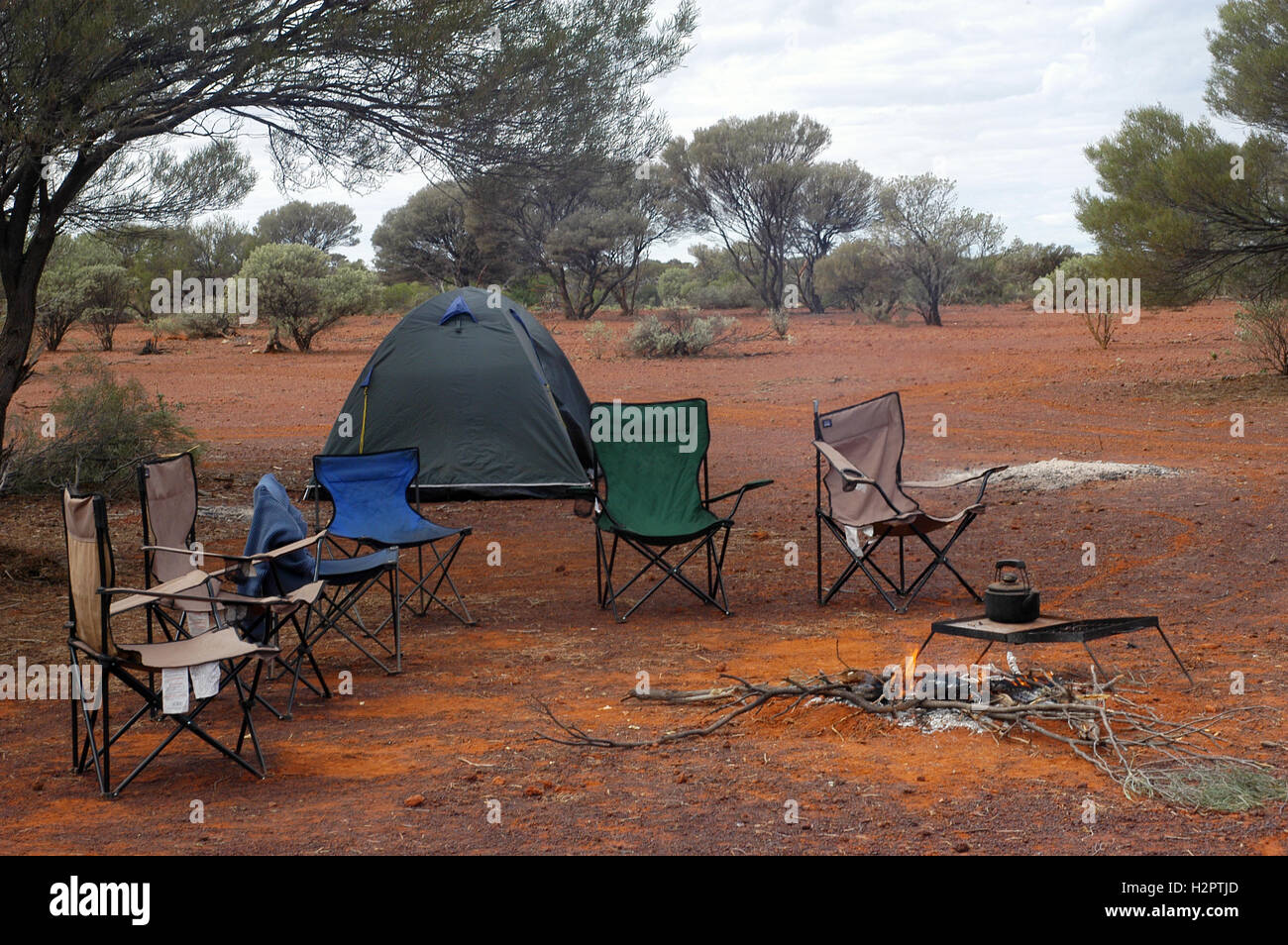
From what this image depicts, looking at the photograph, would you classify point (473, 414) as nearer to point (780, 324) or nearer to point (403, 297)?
point (780, 324)

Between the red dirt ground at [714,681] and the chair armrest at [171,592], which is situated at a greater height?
the chair armrest at [171,592]

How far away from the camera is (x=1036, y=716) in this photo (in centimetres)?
405

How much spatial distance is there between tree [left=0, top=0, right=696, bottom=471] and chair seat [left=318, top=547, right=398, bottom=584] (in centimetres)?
332

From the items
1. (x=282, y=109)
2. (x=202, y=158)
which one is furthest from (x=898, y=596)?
(x=202, y=158)

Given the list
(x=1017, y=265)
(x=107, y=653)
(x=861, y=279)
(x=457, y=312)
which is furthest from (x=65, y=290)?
(x=1017, y=265)

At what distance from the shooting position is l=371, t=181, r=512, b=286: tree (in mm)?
36156

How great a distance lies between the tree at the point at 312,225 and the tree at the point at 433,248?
8276mm

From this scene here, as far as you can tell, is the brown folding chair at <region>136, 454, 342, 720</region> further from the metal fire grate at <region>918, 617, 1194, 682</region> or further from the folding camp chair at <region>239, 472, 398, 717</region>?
the metal fire grate at <region>918, 617, 1194, 682</region>

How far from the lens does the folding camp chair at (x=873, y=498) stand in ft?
19.9

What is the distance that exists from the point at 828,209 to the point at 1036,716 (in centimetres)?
3350

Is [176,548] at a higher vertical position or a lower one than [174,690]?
higher

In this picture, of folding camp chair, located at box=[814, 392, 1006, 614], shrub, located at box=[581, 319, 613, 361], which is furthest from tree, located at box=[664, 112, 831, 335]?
folding camp chair, located at box=[814, 392, 1006, 614]

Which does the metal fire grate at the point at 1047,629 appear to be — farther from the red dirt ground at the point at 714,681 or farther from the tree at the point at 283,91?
the tree at the point at 283,91

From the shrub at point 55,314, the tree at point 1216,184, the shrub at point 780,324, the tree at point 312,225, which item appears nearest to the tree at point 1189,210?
the tree at point 1216,184
